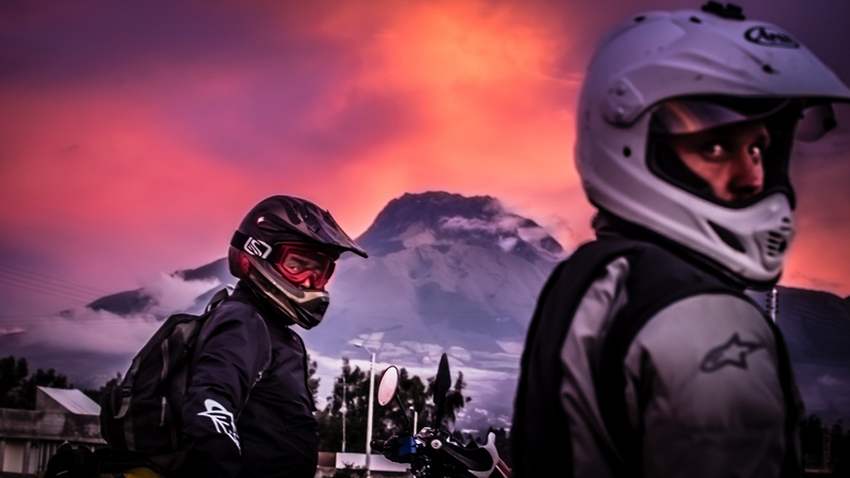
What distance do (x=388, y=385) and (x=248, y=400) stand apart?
0.62 metres

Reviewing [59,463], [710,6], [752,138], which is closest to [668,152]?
[752,138]

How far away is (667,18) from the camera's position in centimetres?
236

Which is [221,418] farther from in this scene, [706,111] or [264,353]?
[706,111]

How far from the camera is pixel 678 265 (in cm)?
211

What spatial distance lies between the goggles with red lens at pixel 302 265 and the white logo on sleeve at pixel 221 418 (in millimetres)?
1236

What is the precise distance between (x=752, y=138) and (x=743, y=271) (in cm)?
25

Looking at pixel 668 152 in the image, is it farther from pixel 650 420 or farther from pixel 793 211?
pixel 650 420

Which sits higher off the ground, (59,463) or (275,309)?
(275,309)

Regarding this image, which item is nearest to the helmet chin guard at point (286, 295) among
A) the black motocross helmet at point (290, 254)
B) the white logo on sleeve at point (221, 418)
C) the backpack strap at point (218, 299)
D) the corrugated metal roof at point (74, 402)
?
the black motocross helmet at point (290, 254)

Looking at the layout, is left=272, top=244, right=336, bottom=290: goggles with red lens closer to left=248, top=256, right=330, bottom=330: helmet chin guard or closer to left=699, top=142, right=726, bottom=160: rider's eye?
left=248, top=256, right=330, bottom=330: helmet chin guard

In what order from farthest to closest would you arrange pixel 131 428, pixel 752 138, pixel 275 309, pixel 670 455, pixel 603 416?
pixel 275 309, pixel 131 428, pixel 752 138, pixel 603 416, pixel 670 455

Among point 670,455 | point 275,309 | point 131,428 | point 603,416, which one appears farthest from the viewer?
Result: point 275,309

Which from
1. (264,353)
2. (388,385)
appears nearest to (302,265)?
(264,353)

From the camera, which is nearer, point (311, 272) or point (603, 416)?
point (603, 416)
